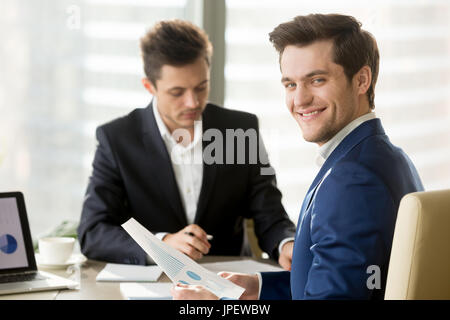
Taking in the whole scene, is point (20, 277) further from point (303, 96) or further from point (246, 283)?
point (303, 96)

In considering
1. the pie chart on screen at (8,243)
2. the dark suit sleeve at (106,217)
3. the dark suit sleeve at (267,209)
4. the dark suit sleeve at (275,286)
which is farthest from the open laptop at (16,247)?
the dark suit sleeve at (267,209)

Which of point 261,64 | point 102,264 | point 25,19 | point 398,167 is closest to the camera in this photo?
point 398,167

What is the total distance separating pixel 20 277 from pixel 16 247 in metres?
0.11

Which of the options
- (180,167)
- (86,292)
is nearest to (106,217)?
(180,167)

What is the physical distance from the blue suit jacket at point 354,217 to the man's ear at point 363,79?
0.15 m

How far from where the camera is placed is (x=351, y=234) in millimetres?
1321

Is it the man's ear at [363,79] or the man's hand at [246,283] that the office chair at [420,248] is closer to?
the man's ear at [363,79]

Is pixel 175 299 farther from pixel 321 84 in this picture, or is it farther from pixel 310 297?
pixel 321 84

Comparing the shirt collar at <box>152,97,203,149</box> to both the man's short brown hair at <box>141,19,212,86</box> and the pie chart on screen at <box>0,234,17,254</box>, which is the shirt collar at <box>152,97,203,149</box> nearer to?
the man's short brown hair at <box>141,19,212,86</box>

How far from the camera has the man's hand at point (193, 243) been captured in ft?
6.94

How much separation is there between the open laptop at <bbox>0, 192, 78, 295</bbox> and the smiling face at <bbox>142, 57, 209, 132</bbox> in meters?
0.81

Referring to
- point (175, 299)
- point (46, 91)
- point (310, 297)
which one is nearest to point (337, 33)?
point (310, 297)

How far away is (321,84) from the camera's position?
1.56m
